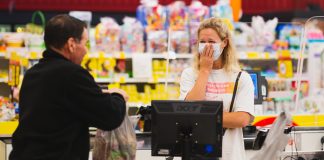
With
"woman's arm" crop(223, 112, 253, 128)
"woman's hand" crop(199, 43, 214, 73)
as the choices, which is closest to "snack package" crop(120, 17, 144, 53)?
"woman's hand" crop(199, 43, 214, 73)

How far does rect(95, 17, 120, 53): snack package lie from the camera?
21.7 ft

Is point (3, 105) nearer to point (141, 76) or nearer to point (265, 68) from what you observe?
point (141, 76)

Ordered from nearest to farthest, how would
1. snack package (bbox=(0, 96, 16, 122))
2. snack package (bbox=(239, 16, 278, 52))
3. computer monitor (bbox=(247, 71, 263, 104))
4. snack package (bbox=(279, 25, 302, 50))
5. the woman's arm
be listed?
the woman's arm, computer monitor (bbox=(247, 71, 263, 104)), snack package (bbox=(0, 96, 16, 122)), snack package (bbox=(239, 16, 278, 52)), snack package (bbox=(279, 25, 302, 50))

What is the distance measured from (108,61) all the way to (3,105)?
1360 mm

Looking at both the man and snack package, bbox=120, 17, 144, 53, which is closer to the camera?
the man

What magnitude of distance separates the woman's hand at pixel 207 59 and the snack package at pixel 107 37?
11.6ft

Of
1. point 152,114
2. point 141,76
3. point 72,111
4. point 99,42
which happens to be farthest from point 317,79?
point 72,111

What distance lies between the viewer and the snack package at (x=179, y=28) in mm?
6695

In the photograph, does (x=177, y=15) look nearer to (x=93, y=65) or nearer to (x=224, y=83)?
(x=93, y=65)

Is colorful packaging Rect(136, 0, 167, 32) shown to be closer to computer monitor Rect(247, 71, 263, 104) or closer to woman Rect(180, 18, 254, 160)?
computer monitor Rect(247, 71, 263, 104)

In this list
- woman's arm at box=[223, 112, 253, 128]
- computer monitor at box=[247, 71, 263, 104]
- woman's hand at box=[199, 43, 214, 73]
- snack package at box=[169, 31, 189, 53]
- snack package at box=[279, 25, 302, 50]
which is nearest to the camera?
woman's arm at box=[223, 112, 253, 128]

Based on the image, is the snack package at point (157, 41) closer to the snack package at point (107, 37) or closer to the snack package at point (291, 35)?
the snack package at point (107, 37)

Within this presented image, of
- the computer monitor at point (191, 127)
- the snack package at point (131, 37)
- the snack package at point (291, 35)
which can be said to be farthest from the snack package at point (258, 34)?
the computer monitor at point (191, 127)

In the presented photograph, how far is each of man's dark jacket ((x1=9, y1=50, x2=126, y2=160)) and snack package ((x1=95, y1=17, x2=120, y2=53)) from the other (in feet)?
13.1
